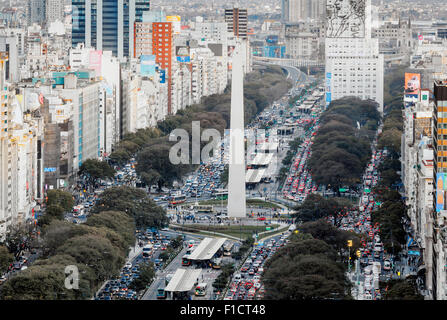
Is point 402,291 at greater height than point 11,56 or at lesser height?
lesser

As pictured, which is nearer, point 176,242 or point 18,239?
point 18,239

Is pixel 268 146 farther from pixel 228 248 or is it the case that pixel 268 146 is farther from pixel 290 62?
pixel 290 62

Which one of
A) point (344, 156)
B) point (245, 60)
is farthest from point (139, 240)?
point (245, 60)

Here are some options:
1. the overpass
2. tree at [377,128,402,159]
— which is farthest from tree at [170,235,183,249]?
the overpass

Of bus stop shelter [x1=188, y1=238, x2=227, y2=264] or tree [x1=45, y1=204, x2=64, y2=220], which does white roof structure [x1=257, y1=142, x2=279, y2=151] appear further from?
bus stop shelter [x1=188, y1=238, x2=227, y2=264]

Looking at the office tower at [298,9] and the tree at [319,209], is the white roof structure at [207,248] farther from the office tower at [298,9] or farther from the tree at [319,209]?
the office tower at [298,9]

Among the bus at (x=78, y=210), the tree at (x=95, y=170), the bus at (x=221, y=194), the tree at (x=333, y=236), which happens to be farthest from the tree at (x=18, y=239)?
the tree at (x=95, y=170)

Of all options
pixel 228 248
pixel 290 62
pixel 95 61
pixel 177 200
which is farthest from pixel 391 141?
pixel 290 62

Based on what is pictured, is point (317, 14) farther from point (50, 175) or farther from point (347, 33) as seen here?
point (50, 175)
